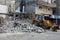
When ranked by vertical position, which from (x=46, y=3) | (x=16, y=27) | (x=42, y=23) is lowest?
(x=16, y=27)

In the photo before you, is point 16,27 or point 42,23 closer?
point 16,27

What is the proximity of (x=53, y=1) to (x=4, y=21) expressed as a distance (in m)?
14.0

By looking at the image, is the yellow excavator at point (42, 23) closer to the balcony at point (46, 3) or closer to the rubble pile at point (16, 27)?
the rubble pile at point (16, 27)

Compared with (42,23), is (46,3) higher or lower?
higher

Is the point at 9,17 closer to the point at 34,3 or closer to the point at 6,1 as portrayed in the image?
the point at 6,1

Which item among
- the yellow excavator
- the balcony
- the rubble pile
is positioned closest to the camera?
the rubble pile

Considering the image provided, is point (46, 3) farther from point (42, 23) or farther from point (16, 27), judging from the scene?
point (16, 27)

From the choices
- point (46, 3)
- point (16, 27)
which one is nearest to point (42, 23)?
point (16, 27)

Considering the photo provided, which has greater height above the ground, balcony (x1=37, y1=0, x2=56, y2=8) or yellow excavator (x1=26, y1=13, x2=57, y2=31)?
balcony (x1=37, y1=0, x2=56, y2=8)

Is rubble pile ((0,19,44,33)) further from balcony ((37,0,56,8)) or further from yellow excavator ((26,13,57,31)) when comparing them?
balcony ((37,0,56,8))

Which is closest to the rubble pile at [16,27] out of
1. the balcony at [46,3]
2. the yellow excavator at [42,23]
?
the yellow excavator at [42,23]

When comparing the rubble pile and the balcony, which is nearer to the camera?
the rubble pile

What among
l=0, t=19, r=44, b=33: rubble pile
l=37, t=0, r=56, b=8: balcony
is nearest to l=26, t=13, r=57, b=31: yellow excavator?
l=0, t=19, r=44, b=33: rubble pile

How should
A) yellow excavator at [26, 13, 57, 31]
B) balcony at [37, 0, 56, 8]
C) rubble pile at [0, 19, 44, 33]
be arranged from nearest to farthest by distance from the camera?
1. rubble pile at [0, 19, 44, 33]
2. yellow excavator at [26, 13, 57, 31]
3. balcony at [37, 0, 56, 8]
